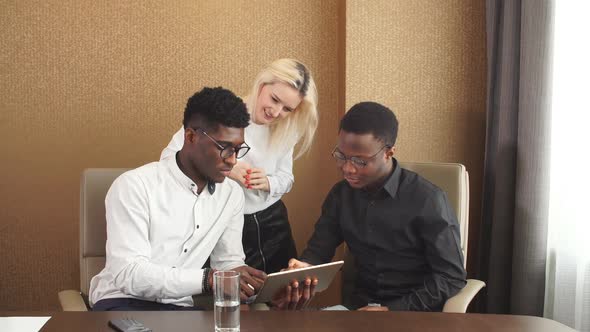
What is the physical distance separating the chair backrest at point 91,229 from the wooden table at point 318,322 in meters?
0.68

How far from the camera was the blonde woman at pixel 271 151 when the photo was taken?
2.89m

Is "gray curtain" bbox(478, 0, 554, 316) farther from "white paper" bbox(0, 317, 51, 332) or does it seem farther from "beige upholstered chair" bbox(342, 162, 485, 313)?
"white paper" bbox(0, 317, 51, 332)

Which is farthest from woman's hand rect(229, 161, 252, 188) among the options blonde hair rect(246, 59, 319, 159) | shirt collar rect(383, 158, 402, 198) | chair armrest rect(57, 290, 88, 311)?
chair armrest rect(57, 290, 88, 311)

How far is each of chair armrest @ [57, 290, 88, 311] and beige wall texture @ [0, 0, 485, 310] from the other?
3.41 feet

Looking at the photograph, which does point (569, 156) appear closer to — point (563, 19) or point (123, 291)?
point (563, 19)

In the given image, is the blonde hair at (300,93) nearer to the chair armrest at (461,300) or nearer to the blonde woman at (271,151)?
the blonde woman at (271,151)

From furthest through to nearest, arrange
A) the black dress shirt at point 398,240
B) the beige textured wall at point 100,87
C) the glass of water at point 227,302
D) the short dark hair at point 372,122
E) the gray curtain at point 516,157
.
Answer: the beige textured wall at point 100,87 < the gray curtain at point 516,157 < the short dark hair at point 372,122 < the black dress shirt at point 398,240 < the glass of water at point 227,302

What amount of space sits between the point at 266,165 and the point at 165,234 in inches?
27.8

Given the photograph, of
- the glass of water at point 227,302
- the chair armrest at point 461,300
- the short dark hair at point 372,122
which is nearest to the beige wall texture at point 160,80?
the short dark hair at point 372,122

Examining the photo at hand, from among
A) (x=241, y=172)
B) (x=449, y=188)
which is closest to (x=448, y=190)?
(x=449, y=188)

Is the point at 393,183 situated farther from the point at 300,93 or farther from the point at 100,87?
the point at 100,87

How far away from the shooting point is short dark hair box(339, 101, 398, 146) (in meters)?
2.46

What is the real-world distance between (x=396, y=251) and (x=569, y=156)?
861mm

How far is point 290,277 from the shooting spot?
Result: 211 cm
